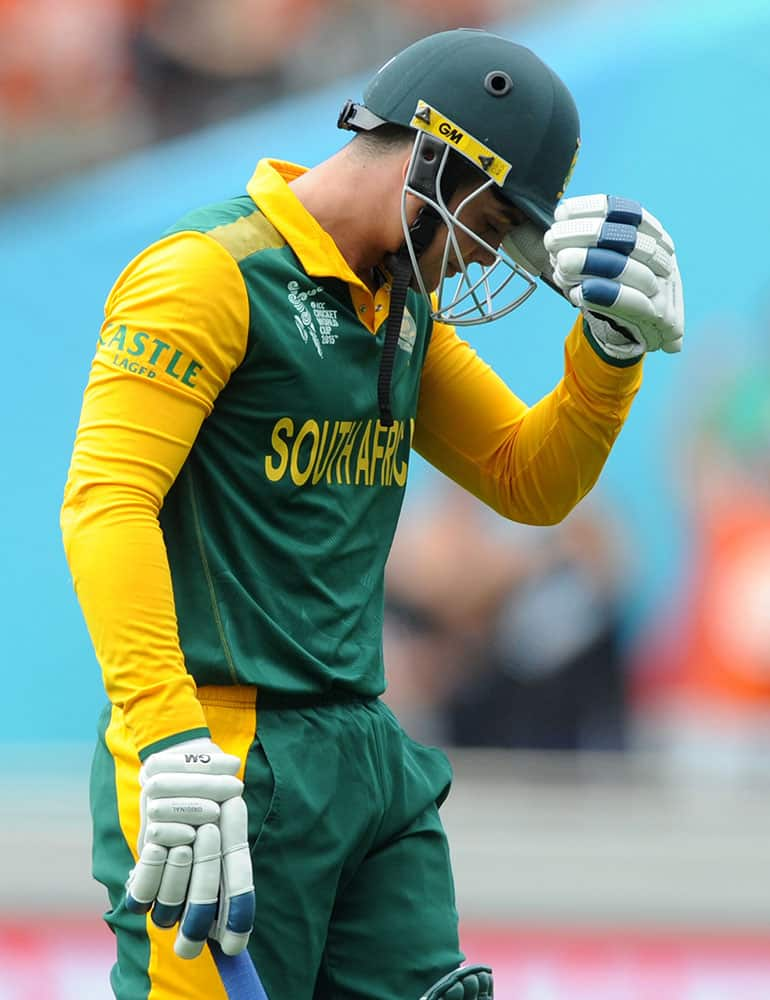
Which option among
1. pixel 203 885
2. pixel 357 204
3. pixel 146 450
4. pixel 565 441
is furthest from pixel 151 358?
pixel 565 441

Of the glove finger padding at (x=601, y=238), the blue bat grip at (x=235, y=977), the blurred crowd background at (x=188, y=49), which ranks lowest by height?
the blue bat grip at (x=235, y=977)

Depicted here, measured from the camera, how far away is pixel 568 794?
26.2 feet

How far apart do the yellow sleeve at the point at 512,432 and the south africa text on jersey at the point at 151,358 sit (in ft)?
2.36

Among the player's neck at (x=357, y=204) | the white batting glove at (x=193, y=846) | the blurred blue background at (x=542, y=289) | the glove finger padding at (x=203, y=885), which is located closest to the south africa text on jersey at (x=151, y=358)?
the player's neck at (x=357, y=204)

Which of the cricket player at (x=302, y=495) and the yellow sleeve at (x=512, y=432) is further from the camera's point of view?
the yellow sleeve at (x=512, y=432)

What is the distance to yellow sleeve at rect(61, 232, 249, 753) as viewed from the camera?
8.46 feet

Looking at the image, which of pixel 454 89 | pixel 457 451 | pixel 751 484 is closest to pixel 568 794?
pixel 751 484

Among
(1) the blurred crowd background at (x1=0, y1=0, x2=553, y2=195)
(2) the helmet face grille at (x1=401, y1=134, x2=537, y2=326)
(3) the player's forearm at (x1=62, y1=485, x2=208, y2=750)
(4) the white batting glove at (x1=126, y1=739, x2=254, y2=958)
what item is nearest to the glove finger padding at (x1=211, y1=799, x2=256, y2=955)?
(4) the white batting glove at (x1=126, y1=739, x2=254, y2=958)

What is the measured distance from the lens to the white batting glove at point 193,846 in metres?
2.49

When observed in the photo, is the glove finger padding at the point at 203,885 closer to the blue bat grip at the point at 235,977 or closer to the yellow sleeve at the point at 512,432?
the blue bat grip at the point at 235,977

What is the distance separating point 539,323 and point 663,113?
1158mm

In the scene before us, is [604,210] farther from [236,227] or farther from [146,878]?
[146,878]

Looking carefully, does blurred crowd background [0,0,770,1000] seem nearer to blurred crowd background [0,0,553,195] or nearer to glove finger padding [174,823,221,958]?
blurred crowd background [0,0,553,195]

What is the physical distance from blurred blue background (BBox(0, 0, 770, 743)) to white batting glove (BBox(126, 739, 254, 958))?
597 centimetres
